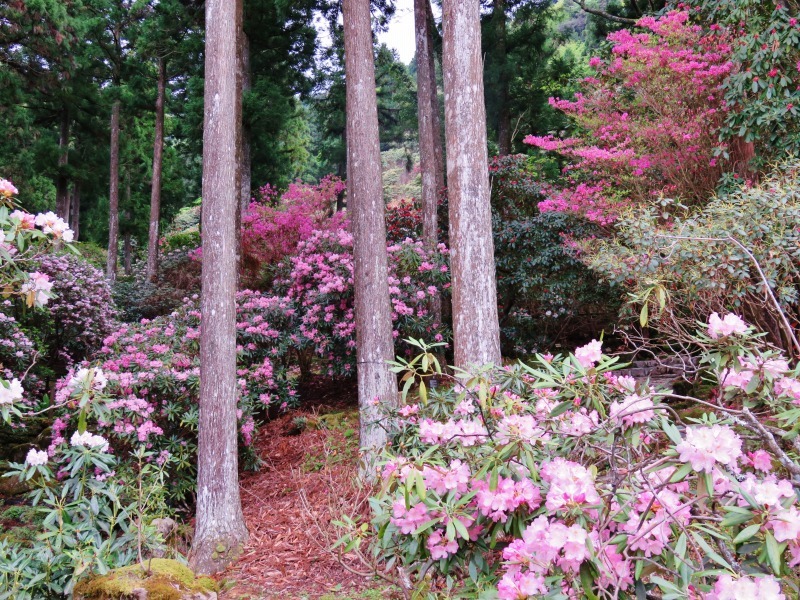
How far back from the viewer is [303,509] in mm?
4871

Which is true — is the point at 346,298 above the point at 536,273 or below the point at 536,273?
below

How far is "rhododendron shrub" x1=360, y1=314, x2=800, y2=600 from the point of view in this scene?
4.17 ft

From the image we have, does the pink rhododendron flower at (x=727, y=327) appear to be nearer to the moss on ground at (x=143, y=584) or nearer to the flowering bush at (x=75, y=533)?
the flowering bush at (x=75, y=533)

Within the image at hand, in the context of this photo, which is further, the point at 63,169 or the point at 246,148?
the point at 63,169

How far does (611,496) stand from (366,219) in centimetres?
433

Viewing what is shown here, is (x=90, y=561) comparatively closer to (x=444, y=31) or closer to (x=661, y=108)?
(x=444, y=31)

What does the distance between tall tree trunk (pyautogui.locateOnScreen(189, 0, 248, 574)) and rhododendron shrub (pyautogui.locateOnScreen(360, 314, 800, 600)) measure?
Result: 111 inches

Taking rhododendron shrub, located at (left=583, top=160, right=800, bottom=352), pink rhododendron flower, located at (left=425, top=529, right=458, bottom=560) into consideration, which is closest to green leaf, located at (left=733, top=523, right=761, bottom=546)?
pink rhododendron flower, located at (left=425, top=529, right=458, bottom=560)

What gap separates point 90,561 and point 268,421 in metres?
4.72

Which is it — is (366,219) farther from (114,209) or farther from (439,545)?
(114,209)

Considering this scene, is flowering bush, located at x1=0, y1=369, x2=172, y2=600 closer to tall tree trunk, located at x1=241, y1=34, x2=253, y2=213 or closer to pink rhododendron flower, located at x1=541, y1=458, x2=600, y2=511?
pink rhododendron flower, located at x1=541, y1=458, x2=600, y2=511

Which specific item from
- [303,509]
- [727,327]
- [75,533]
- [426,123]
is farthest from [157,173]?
[727,327]

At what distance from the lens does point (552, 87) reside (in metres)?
15.3

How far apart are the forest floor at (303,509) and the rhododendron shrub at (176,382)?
1.39ft
